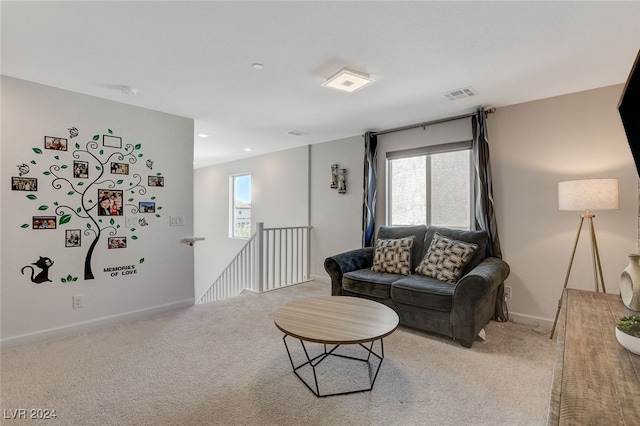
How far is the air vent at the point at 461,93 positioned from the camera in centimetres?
281

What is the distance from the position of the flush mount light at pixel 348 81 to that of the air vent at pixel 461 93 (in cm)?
89

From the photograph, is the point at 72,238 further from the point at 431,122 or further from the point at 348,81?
the point at 431,122

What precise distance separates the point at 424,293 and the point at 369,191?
1.86 metres

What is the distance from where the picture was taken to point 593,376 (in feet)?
3.41

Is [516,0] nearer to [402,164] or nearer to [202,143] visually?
[402,164]

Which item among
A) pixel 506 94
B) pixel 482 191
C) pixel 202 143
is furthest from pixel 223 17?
pixel 202 143

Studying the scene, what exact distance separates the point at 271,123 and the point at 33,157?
2.42 metres

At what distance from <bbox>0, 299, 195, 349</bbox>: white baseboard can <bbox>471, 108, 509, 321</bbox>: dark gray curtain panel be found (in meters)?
3.62

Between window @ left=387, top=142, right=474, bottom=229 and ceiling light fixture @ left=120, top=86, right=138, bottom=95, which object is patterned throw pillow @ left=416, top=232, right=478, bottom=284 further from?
ceiling light fixture @ left=120, top=86, right=138, bottom=95

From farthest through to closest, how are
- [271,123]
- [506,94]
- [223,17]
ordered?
[271,123], [506,94], [223,17]

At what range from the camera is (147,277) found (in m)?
3.30

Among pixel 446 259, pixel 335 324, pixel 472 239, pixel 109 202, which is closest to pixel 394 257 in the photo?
pixel 446 259

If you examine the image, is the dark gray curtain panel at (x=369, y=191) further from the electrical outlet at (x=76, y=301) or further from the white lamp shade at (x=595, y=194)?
the electrical outlet at (x=76, y=301)

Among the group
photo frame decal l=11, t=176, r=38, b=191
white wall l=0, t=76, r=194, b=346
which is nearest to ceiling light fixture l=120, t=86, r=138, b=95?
white wall l=0, t=76, r=194, b=346
